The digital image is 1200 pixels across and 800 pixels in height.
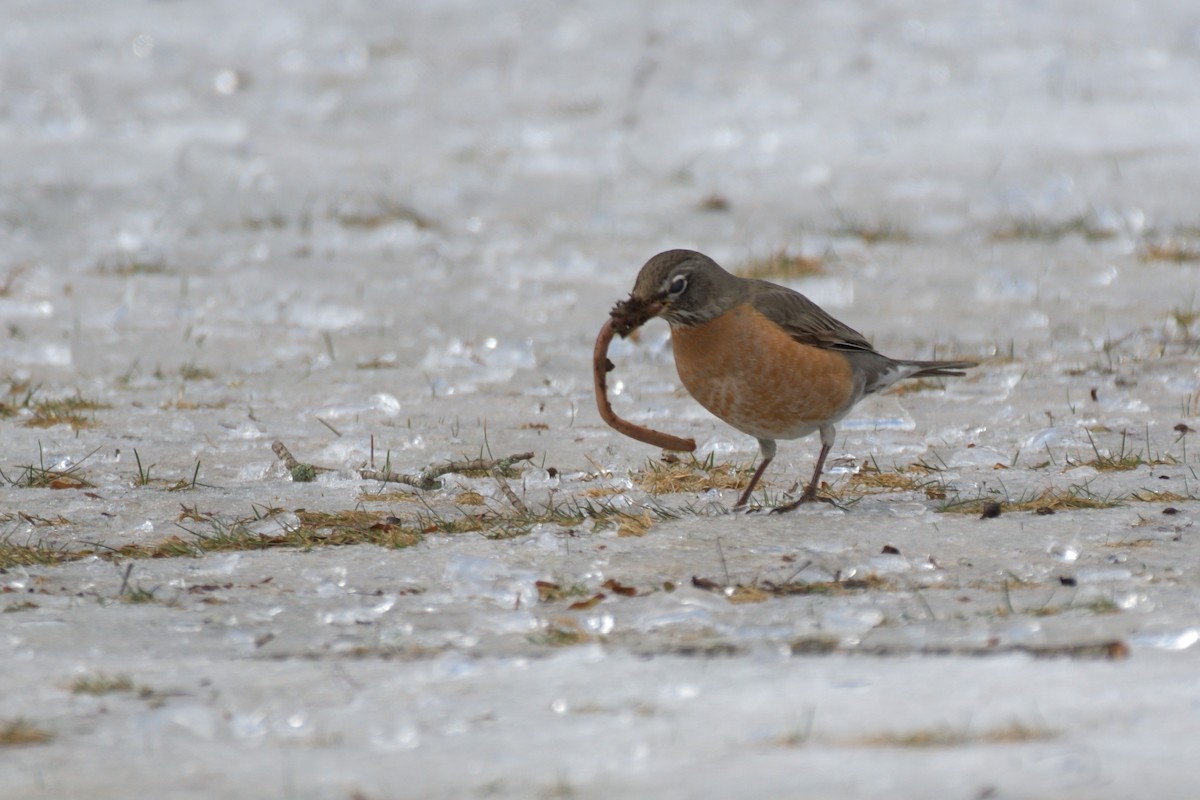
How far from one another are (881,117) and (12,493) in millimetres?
9340

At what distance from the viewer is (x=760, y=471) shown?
535 cm

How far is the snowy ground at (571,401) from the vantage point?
3.08 meters

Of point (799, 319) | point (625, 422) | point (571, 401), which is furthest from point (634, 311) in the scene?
point (571, 401)

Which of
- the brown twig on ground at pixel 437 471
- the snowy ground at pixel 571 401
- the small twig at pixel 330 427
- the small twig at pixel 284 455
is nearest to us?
the snowy ground at pixel 571 401

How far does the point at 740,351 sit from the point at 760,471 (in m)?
0.43

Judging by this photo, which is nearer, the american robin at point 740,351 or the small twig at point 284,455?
the american robin at point 740,351

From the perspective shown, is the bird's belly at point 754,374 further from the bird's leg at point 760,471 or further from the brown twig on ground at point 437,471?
the brown twig on ground at point 437,471

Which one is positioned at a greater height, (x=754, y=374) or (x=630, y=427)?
(x=754, y=374)

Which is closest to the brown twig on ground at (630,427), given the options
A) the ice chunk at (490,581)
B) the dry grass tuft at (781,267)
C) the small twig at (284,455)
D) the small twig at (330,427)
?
the ice chunk at (490,581)

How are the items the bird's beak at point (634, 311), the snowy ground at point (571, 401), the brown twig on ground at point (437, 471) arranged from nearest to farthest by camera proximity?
the snowy ground at point (571, 401) < the bird's beak at point (634, 311) < the brown twig on ground at point (437, 471)

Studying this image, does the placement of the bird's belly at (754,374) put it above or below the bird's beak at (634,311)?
below

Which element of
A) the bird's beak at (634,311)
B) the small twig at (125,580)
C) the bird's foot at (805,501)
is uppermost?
the bird's beak at (634,311)

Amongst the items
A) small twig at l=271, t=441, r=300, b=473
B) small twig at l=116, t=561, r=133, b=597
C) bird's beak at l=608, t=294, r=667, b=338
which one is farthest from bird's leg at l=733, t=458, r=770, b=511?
small twig at l=116, t=561, r=133, b=597

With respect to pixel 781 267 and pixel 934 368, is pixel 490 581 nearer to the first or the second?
pixel 934 368
